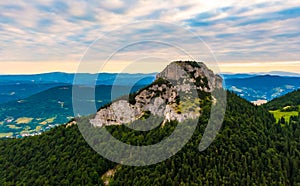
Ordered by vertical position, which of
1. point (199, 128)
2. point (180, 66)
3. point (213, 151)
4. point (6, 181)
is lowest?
point (6, 181)

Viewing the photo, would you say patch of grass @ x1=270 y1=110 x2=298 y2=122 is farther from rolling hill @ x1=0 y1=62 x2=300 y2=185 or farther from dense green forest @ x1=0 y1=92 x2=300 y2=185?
dense green forest @ x1=0 y1=92 x2=300 y2=185

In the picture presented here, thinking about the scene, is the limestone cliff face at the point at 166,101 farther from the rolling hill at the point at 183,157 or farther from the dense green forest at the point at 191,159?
the dense green forest at the point at 191,159

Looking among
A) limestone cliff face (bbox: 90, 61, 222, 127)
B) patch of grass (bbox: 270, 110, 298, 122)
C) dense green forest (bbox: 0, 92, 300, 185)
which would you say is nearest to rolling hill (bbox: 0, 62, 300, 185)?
dense green forest (bbox: 0, 92, 300, 185)

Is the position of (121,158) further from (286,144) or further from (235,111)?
(286,144)

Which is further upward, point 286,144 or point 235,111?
point 235,111

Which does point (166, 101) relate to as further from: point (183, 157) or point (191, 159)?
point (191, 159)

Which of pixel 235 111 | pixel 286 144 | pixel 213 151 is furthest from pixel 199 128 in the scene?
pixel 286 144

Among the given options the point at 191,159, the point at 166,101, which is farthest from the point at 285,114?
the point at 191,159
